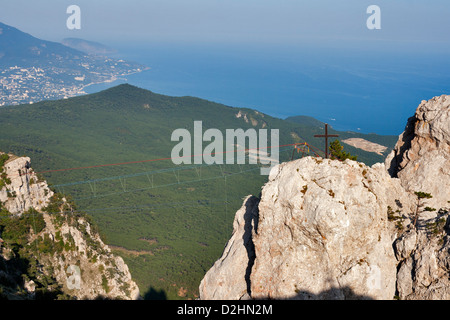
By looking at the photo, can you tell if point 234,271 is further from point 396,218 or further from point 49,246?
point 49,246

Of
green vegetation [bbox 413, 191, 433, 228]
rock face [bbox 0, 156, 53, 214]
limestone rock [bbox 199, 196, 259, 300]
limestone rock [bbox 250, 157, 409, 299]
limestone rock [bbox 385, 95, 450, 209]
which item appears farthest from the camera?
rock face [bbox 0, 156, 53, 214]

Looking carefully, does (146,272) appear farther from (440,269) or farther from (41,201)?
(440,269)

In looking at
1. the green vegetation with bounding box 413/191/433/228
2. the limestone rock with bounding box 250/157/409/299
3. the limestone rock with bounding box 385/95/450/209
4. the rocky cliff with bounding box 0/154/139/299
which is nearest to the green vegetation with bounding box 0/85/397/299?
the rocky cliff with bounding box 0/154/139/299

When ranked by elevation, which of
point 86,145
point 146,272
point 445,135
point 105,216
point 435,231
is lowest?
point 146,272

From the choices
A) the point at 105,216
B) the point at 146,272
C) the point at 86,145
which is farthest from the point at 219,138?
the point at 146,272

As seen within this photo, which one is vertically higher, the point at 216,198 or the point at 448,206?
the point at 448,206

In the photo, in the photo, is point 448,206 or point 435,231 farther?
point 448,206

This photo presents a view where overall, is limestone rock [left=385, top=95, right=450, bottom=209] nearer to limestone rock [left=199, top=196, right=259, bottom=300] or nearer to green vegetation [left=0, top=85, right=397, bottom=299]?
limestone rock [left=199, top=196, right=259, bottom=300]

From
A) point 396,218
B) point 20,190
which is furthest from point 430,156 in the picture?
point 20,190
